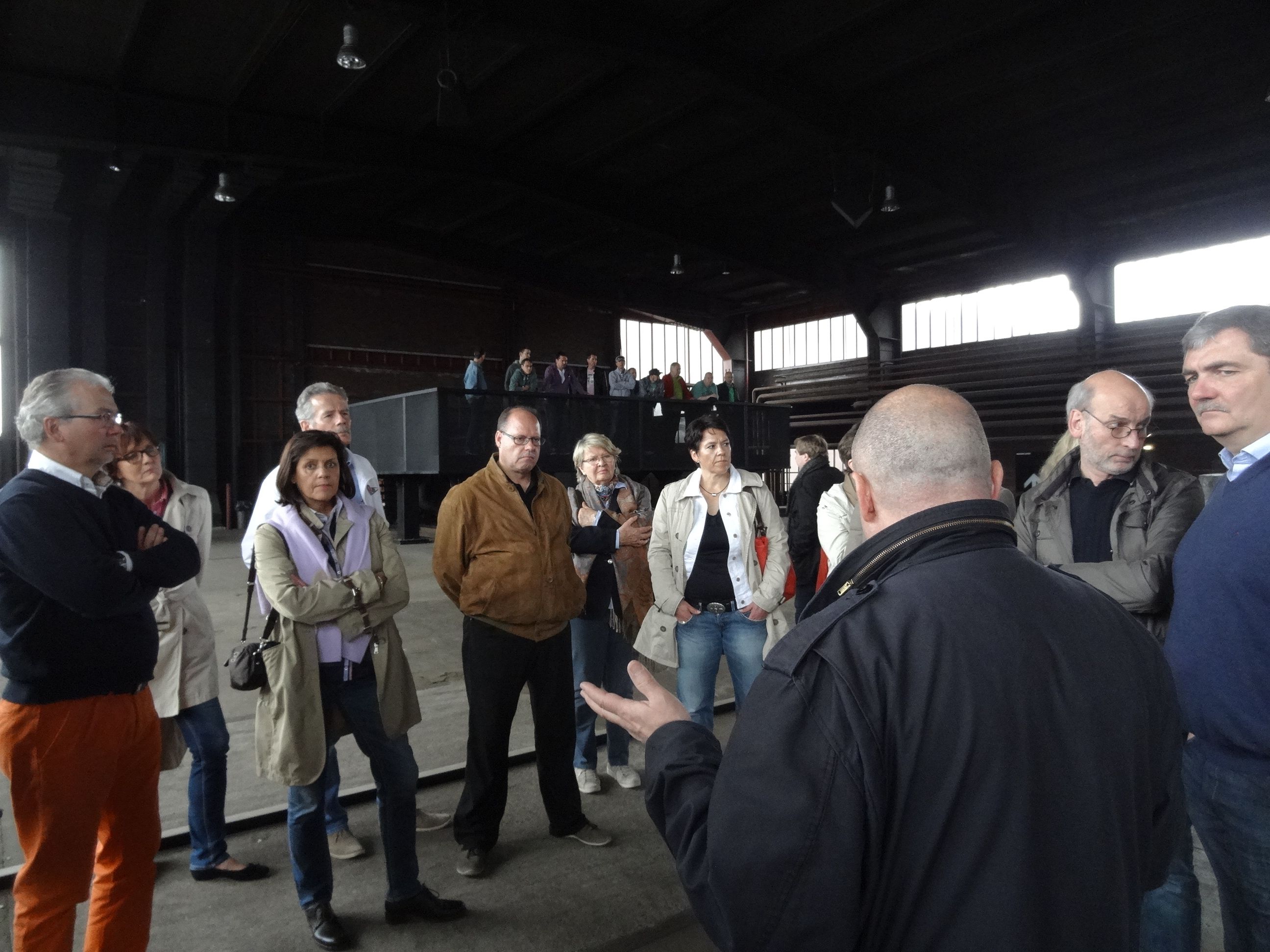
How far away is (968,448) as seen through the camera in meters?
1.06

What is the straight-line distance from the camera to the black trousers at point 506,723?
9.30ft

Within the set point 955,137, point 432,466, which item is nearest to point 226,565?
point 432,466

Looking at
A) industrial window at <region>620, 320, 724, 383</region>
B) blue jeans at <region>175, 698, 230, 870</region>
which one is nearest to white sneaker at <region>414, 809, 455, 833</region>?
blue jeans at <region>175, 698, 230, 870</region>

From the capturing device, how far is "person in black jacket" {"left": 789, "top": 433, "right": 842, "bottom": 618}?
524 cm

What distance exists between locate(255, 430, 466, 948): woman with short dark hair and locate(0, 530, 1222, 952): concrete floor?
0.40 feet

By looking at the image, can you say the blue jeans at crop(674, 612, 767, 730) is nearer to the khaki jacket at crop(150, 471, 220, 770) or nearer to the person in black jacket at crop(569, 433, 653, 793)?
the person in black jacket at crop(569, 433, 653, 793)

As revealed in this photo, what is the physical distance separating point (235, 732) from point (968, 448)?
4340 millimetres

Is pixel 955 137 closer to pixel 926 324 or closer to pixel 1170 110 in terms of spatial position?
pixel 1170 110

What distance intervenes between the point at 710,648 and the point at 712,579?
11.7 inches

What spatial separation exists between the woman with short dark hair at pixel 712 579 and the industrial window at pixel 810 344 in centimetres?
1662

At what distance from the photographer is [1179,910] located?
1.80 metres

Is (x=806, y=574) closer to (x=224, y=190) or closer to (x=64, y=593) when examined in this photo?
(x=64, y=593)

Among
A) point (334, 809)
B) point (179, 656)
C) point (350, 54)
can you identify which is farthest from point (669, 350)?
point (179, 656)

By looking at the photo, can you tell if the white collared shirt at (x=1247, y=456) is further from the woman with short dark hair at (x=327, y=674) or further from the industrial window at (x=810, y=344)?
the industrial window at (x=810, y=344)
